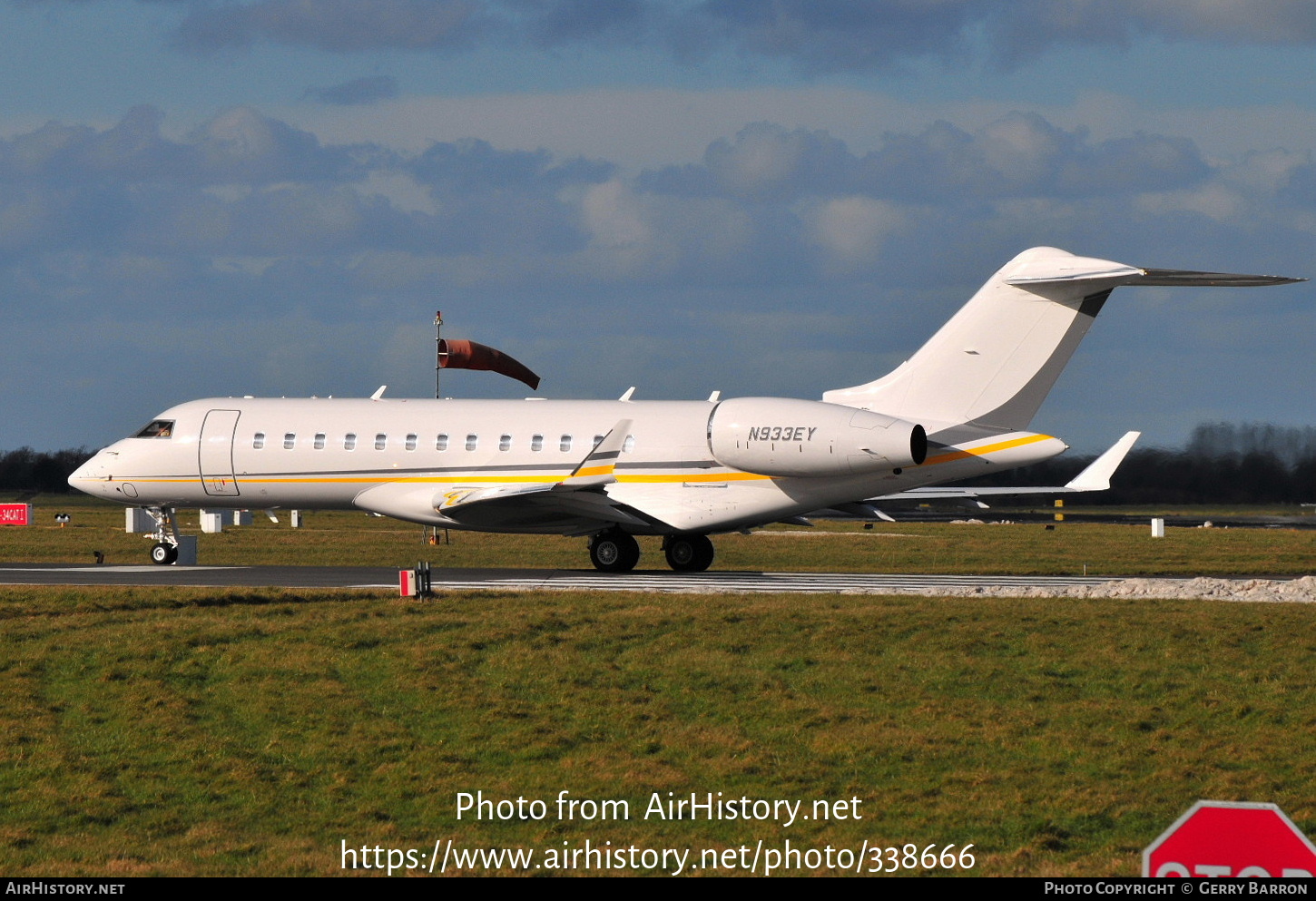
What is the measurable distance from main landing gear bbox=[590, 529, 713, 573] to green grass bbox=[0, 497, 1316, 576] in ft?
11.5

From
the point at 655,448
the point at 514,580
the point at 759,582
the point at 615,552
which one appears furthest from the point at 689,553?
the point at 514,580

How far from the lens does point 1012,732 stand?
43.7 feet

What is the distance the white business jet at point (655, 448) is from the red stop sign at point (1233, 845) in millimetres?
20805

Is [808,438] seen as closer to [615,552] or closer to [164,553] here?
[615,552]

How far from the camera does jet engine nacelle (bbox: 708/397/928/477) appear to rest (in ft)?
87.5

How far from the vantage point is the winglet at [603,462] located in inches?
1161

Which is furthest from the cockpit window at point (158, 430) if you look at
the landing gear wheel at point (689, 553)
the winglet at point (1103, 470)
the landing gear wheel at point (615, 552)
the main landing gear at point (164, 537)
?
the winglet at point (1103, 470)

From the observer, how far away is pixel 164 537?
111ft

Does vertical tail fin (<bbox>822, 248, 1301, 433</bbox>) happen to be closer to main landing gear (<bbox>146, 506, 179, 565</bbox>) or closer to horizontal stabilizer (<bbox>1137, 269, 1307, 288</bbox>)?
horizontal stabilizer (<bbox>1137, 269, 1307, 288</bbox>)

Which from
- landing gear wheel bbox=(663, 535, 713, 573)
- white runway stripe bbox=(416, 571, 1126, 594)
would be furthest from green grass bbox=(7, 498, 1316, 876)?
landing gear wheel bbox=(663, 535, 713, 573)

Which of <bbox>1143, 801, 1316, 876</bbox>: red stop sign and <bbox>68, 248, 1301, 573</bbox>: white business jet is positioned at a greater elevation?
<bbox>68, 248, 1301, 573</bbox>: white business jet

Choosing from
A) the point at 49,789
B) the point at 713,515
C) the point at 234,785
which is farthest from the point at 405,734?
the point at 713,515

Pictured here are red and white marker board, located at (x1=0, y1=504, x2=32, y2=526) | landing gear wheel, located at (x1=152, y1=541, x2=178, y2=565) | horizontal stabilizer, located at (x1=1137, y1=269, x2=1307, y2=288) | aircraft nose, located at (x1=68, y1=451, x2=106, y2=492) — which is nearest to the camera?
horizontal stabilizer, located at (x1=1137, y1=269, x2=1307, y2=288)
